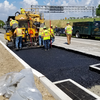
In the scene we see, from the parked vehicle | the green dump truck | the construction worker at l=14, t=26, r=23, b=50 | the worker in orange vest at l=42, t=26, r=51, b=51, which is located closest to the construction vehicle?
the construction worker at l=14, t=26, r=23, b=50

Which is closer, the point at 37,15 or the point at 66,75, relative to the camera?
the point at 66,75

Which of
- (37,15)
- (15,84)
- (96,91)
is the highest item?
(37,15)

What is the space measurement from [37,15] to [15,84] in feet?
35.9

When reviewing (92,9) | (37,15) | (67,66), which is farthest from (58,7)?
(67,66)

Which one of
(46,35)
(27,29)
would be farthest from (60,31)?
(46,35)

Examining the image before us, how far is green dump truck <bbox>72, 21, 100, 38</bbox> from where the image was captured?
17.3 metres

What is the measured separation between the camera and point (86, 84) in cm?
463

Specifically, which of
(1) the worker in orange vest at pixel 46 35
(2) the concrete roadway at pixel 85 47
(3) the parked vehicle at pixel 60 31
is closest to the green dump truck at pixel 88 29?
(2) the concrete roadway at pixel 85 47

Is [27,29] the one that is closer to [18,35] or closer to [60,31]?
[18,35]

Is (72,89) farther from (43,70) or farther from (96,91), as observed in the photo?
(43,70)

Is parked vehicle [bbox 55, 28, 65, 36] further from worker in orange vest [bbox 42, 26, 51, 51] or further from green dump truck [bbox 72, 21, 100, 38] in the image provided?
worker in orange vest [bbox 42, 26, 51, 51]

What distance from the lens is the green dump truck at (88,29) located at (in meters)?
17.3

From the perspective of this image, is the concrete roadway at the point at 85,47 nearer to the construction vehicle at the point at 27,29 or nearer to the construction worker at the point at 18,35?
the construction vehicle at the point at 27,29

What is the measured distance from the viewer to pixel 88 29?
18.2 meters
